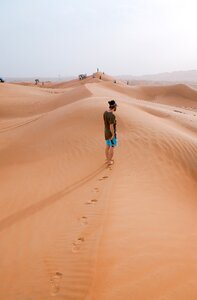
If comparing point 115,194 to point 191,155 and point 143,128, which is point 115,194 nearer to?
point 191,155

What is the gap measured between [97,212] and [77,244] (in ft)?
3.42

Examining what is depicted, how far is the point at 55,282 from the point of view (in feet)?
11.2

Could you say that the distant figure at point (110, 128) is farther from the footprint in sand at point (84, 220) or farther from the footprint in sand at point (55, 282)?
the footprint in sand at point (55, 282)

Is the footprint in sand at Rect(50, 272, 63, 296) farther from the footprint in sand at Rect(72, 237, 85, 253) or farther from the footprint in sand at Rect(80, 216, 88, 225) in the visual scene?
the footprint in sand at Rect(80, 216, 88, 225)

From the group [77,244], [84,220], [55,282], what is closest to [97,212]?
[84,220]

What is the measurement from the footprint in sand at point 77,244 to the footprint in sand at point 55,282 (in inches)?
17.5

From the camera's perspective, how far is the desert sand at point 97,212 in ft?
11.1

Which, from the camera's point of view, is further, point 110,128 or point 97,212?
point 110,128

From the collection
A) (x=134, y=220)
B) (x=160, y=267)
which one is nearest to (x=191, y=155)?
(x=134, y=220)

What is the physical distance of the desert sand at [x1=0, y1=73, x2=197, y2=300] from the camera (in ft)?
11.1

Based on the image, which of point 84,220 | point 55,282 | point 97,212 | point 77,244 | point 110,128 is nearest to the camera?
point 55,282

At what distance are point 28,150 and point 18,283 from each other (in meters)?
6.62

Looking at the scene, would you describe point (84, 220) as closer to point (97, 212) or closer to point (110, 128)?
point (97, 212)

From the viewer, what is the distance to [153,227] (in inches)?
180
